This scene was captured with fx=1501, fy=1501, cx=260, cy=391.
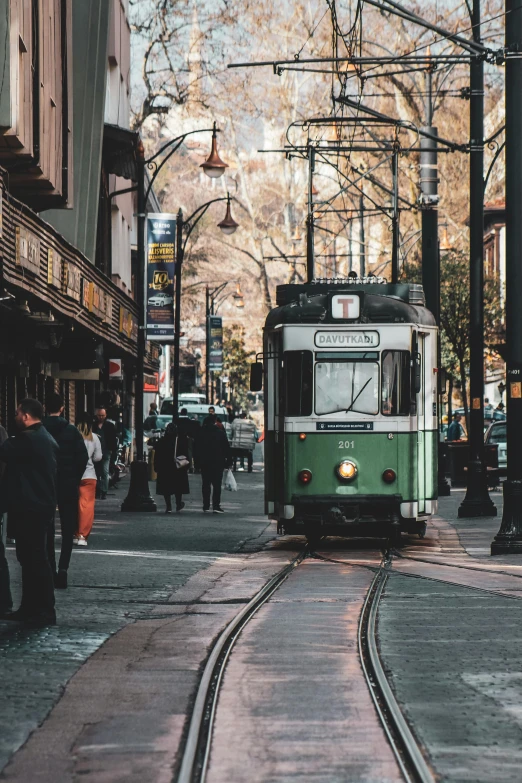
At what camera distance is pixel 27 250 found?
20453 millimetres

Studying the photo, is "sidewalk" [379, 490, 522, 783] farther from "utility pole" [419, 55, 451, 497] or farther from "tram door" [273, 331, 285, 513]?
"utility pole" [419, 55, 451, 497]

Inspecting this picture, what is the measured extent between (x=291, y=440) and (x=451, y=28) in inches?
1297

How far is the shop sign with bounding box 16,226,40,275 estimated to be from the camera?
1981 cm

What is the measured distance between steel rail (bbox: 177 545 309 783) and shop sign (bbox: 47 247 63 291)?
9993 mm

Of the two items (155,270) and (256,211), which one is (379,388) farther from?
(256,211)

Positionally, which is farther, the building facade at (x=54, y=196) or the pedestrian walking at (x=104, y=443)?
the pedestrian walking at (x=104, y=443)

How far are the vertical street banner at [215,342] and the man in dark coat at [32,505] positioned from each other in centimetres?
5378

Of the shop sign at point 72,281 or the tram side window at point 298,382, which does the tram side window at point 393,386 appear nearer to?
the tram side window at point 298,382

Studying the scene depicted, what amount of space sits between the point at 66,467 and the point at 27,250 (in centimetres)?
689

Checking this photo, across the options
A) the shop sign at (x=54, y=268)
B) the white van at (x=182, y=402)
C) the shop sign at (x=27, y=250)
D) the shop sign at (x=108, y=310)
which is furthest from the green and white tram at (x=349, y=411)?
the white van at (x=182, y=402)

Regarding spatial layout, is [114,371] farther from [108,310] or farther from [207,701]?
[207,701]

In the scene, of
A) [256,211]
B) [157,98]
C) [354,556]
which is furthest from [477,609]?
[256,211]

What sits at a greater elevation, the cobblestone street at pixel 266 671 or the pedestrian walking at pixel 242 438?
the pedestrian walking at pixel 242 438

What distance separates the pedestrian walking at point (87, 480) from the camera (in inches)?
696
